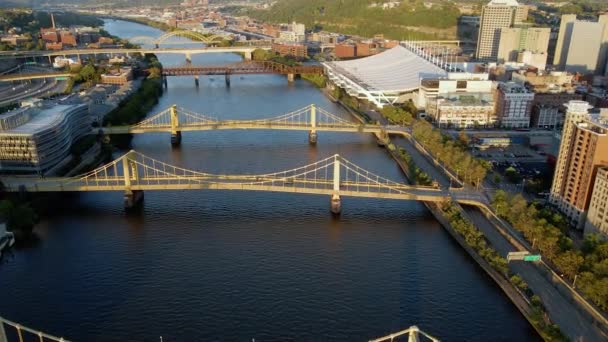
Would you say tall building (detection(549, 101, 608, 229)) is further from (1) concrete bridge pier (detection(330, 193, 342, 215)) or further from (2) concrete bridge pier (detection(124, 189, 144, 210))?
(2) concrete bridge pier (detection(124, 189, 144, 210))

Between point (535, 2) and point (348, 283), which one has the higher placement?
point (535, 2)

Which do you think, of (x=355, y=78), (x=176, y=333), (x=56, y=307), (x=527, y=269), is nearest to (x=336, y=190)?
(x=527, y=269)

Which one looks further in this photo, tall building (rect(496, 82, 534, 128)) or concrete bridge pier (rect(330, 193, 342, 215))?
tall building (rect(496, 82, 534, 128))

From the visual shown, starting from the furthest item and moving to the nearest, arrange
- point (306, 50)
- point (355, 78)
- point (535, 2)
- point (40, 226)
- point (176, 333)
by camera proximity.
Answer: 1. point (535, 2)
2. point (306, 50)
3. point (355, 78)
4. point (40, 226)
5. point (176, 333)

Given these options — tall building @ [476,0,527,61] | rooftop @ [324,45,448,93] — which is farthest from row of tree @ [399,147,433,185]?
tall building @ [476,0,527,61]

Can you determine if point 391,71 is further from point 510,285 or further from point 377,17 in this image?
point 377,17

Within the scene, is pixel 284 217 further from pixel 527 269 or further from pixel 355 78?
pixel 355 78
